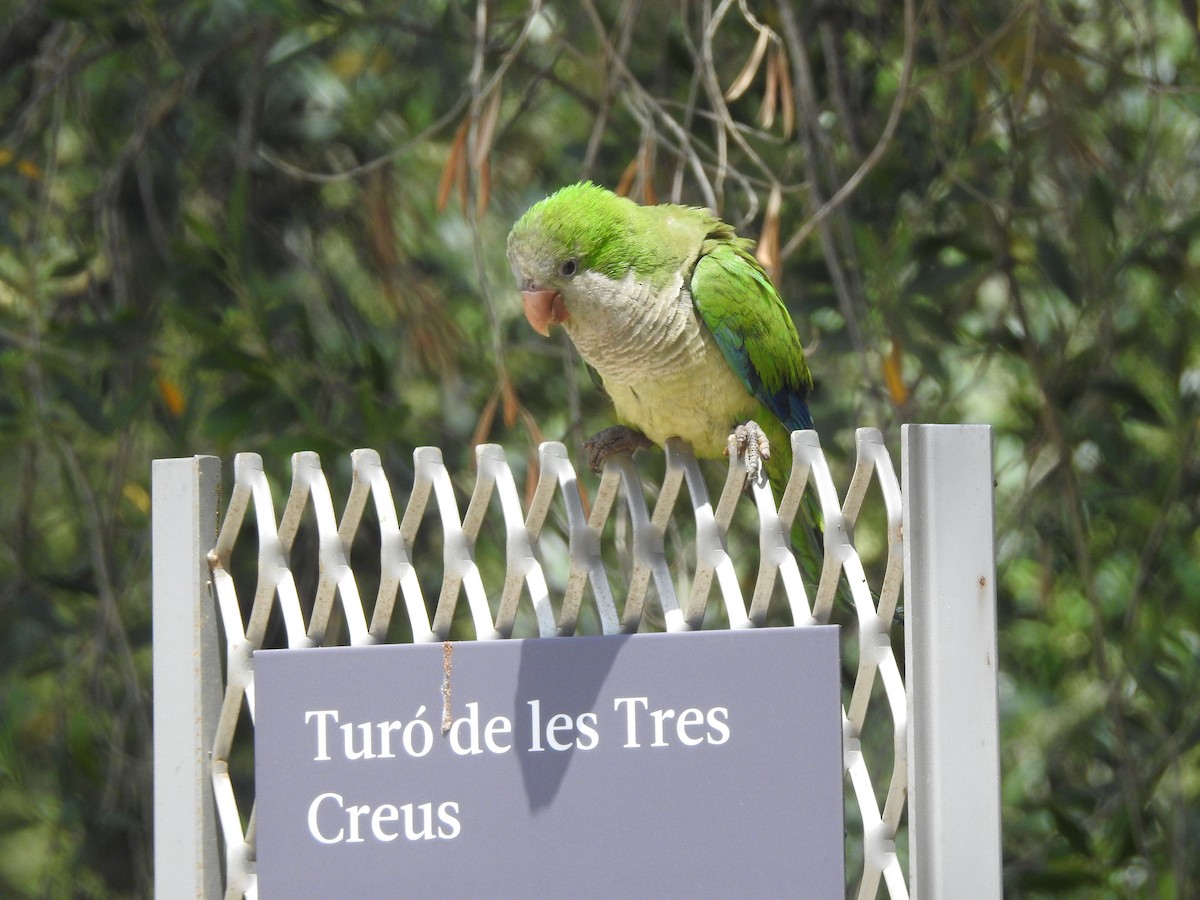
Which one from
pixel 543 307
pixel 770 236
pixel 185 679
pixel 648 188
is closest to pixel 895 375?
pixel 770 236

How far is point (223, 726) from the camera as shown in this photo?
188cm

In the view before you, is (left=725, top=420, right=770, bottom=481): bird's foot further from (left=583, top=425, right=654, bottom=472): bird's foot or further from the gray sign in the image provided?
the gray sign

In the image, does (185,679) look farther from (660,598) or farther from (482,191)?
(482,191)

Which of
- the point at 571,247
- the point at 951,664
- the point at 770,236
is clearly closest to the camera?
the point at 951,664

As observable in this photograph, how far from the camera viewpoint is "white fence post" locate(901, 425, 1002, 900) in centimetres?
164

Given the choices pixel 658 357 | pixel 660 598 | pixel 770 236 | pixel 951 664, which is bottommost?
pixel 951 664

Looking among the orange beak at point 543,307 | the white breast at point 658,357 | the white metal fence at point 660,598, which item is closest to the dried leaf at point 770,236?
the white breast at point 658,357

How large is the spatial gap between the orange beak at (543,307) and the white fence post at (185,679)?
2.73ft

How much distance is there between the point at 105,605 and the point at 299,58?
64.4 inches

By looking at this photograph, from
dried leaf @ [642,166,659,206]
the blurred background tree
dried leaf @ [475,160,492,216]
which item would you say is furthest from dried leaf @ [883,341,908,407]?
dried leaf @ [475,160,492,216]

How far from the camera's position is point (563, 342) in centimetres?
375

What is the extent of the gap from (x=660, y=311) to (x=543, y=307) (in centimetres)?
23

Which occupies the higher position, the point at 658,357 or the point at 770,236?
the point at 770,236

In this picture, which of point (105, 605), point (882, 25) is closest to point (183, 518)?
point (105, 605)
